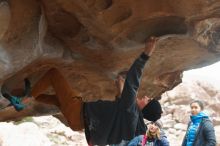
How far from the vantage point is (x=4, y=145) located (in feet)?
33.6

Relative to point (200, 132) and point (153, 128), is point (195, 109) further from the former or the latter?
point (153, 128)

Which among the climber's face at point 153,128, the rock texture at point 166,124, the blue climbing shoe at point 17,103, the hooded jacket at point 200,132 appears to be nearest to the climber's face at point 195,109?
the hooded jacket at point 200,132

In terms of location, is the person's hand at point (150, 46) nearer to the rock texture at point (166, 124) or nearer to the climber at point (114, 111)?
the climber at point (114, 111)

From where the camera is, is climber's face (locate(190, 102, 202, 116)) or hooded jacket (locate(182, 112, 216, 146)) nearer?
hooded jacket (locate(182, 112, 216, 146))

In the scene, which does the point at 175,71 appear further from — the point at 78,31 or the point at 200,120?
the point at 78,31

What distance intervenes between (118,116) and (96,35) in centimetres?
111

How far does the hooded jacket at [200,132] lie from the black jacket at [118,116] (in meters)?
1.07

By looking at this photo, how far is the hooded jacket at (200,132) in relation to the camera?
4973mm

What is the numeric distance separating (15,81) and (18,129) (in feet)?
21.8

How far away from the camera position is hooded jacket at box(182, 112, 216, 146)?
4973 mm

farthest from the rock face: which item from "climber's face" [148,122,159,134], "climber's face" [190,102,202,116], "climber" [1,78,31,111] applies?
"climber's face" [148,122,159,134]

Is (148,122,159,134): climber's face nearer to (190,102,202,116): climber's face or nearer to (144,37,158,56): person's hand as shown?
(190,102,202,116): climber's face

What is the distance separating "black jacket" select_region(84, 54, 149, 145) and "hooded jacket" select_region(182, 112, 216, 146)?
3.50ft

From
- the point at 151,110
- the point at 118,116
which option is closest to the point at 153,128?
the point at 151,110
